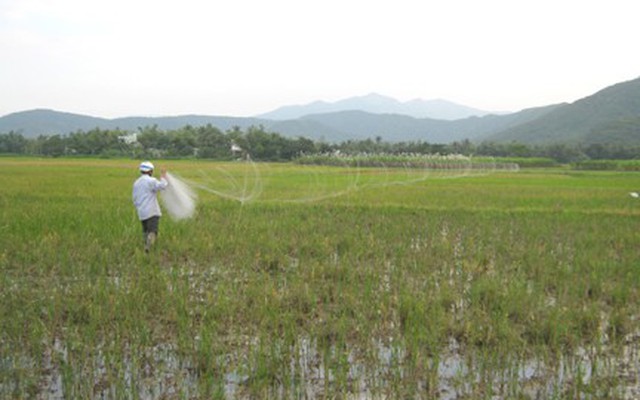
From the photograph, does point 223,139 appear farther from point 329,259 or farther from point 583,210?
point 329,259

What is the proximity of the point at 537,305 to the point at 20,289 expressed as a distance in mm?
5966

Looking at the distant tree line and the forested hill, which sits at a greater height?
the forested hill

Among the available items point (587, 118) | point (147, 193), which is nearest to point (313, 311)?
point (147, 193)

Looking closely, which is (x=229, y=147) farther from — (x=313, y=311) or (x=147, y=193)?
(x=313, y=311)

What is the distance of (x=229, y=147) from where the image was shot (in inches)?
1967

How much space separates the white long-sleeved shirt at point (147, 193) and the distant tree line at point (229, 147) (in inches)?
1589

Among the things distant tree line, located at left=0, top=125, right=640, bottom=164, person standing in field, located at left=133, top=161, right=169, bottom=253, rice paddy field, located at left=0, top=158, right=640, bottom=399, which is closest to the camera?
rice paddy field, located at left=0, top=158, right=640, bottom=399

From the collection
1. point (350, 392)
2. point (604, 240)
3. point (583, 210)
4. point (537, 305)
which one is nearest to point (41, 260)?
point (350, 392)

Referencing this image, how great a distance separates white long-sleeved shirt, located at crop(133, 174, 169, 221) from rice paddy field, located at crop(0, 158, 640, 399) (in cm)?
71

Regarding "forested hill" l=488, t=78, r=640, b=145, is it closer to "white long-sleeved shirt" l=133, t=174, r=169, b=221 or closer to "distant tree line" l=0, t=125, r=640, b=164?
"distant tree line" l=0, t=125, r=640, b=164

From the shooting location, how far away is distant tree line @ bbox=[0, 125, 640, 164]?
166 feet

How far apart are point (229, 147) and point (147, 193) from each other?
140 feet

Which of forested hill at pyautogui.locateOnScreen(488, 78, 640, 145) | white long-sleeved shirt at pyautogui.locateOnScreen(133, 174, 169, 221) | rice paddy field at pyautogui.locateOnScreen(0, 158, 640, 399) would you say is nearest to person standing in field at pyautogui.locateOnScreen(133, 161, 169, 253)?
white long-sleeved shirt at pyautogui.locateOnScreen(133, 174, 169, 221)

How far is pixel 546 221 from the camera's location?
1273cm
